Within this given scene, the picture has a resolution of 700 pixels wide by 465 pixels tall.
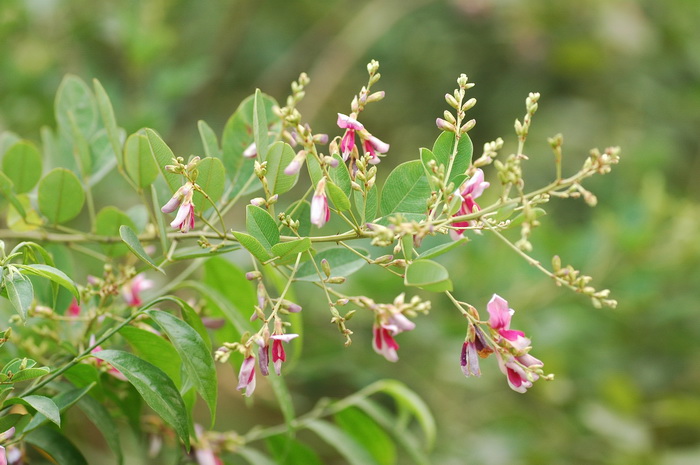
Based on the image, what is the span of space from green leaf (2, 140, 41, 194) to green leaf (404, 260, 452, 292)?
22.0 inches

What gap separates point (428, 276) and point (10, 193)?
520 mm

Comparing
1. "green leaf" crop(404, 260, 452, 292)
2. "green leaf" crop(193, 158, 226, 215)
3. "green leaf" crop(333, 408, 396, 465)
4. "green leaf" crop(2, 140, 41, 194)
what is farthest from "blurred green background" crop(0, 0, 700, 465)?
"green leaf" crop(404, 260, 452, 292)

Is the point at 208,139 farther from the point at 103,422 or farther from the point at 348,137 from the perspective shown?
the point at 103,422

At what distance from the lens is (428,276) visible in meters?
0.64

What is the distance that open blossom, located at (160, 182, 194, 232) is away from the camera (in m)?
0.70

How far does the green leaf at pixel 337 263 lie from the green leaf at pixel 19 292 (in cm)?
26

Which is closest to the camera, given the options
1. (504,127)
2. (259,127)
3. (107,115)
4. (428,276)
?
(428,276)

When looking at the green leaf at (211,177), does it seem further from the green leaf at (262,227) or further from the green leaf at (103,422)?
the green leaf at (103,422)

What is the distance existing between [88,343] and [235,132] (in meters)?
0.29

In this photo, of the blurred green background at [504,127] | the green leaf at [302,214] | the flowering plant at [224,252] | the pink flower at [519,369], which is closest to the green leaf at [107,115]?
the flowering plant at [224,252]

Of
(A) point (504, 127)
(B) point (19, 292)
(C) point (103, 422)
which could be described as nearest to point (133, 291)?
(C) point (103, 422)

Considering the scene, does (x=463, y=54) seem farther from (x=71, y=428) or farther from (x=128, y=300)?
(x=128, y=300)

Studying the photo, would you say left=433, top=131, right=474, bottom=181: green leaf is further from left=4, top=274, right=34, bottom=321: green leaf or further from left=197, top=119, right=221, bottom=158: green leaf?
left=4, top=274, right=34, bottom=321: green leaf

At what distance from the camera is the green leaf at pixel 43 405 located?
646 mm
